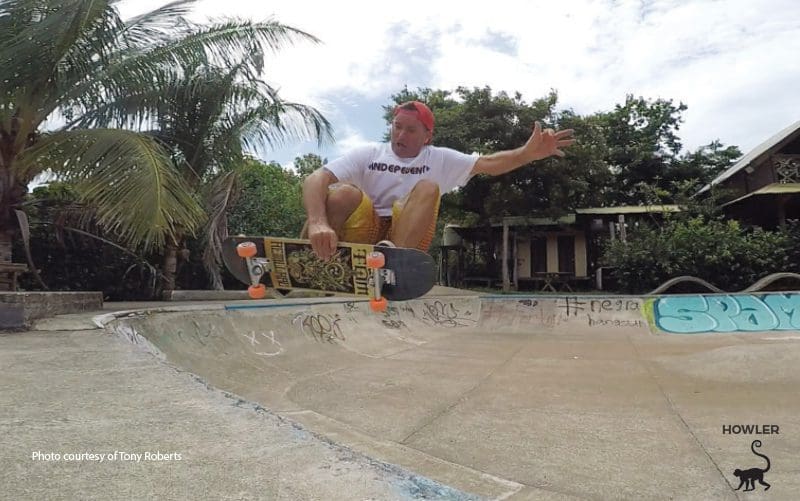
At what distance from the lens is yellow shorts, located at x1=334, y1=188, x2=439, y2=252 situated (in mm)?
4035

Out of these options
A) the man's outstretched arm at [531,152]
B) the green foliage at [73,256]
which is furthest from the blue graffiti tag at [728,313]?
the green foliage at [73,256]

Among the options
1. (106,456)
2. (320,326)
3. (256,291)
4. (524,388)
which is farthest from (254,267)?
(320,326)

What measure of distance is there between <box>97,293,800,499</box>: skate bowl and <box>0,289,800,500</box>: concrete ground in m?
0.03

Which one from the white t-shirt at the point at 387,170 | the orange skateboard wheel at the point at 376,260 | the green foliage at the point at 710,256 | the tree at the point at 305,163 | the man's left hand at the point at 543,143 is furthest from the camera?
the tree at the point at 305,163

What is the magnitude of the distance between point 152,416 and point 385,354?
222 inches

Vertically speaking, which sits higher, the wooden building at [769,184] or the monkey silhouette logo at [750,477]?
the wooden building at [769,184]

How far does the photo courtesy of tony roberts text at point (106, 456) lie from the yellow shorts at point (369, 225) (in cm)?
232

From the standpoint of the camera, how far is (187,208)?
775 cm

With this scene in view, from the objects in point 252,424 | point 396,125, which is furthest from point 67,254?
point 252,424

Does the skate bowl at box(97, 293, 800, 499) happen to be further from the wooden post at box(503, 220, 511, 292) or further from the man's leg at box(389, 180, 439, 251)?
the wooden post at box(503, 220, 511, 292)

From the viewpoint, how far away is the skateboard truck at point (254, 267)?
3.87m

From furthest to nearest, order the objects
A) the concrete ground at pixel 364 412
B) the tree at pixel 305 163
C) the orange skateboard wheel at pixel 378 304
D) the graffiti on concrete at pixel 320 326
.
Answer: the tree at pixel 305 163, the graffiti on concrete at pixel 320 326, the orange skateboard wheel at pixel 378 304, the concrete ground at pixel 364 412

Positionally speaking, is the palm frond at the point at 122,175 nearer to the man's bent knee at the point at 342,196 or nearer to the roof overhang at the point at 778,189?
the man's bent knee at the point at 342,196

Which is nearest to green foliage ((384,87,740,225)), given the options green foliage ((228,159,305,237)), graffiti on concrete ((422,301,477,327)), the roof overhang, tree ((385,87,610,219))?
tree ((385,87,610,219))
